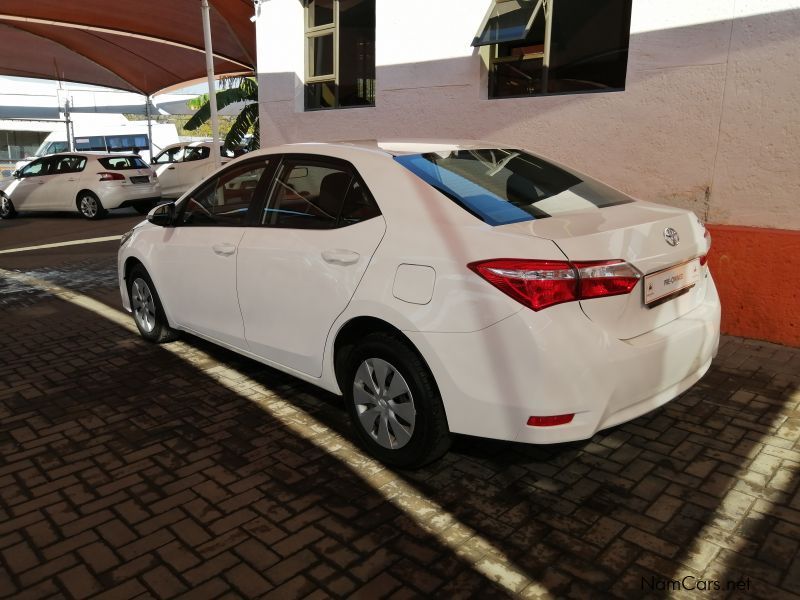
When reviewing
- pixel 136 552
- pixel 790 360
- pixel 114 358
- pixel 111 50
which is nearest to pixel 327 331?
pixel 136 552

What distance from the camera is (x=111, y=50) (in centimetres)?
1873

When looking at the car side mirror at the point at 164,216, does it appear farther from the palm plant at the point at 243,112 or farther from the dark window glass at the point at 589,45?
the palm plant at the point at 243,112

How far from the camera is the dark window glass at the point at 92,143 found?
97.0ft

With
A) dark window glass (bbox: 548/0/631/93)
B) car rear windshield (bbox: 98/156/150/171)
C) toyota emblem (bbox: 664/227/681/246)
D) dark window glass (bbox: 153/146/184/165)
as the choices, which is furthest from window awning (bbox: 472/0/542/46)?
dark window glass (bbox: 153/146/184/165)

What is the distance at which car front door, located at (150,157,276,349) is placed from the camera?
4.18m

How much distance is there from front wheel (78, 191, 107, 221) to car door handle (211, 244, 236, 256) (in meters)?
12.1

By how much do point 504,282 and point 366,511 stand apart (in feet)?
3.96

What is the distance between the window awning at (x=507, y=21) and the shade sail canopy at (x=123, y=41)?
686 centimetres

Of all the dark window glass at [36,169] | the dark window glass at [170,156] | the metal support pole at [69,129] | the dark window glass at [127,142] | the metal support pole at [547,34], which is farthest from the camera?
the dark window glass at [127,142]

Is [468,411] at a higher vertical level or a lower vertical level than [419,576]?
higher

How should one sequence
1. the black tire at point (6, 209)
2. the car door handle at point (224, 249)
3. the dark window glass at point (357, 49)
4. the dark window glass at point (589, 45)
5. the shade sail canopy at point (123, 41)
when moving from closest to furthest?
the car door handle at point (224, 249) < the dark window glass at point (589, 45) < the dark window glass at point (357, 49) < the shade sail canopy at point (123, 41) < the black tire at point (6, 209)

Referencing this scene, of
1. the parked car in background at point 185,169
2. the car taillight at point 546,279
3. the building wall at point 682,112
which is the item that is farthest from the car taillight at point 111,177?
the car taillight at point 546,279

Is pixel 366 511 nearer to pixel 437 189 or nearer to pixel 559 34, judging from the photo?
pixel 437 189

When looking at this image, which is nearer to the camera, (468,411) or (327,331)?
(468,411)
